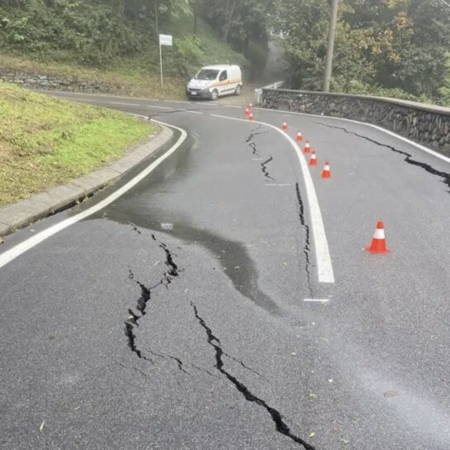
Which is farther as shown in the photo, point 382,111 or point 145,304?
point 382,111

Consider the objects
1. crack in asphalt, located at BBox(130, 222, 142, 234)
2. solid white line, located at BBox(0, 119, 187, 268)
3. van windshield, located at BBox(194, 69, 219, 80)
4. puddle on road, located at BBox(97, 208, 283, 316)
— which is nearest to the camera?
puddle on road, located at BBox(97, 208, 283, 316)

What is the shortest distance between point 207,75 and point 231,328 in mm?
30615

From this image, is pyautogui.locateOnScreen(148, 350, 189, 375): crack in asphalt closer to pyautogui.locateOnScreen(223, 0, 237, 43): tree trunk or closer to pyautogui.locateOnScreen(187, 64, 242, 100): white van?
pyautogui.locateOnScreen(187, 64, 242, 100): white van

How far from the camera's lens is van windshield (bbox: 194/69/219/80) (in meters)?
32.4

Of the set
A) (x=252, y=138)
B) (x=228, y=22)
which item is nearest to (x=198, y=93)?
(x=228, y=22)

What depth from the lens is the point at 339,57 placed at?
107ft

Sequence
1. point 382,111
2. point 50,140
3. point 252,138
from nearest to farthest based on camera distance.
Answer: point 50,140, point 252,138, point 382,111

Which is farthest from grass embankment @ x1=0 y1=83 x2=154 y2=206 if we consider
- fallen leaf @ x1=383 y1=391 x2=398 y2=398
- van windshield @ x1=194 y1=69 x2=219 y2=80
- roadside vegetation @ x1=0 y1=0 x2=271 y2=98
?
roadside vegetation @ x1=0 y1=0 x2=271 y2=98

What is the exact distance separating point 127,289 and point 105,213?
2.76 meters

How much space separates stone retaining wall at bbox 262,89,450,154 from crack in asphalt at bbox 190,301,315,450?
9569mm

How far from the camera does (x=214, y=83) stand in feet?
105

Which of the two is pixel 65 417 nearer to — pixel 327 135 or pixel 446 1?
pixel 327 135

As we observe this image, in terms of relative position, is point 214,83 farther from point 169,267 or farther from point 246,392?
point 246,392

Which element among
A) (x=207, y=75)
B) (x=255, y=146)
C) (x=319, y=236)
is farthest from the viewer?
(x=207, y=75)
